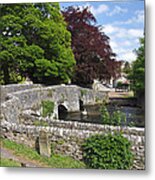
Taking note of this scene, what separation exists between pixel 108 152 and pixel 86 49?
802 millimetres

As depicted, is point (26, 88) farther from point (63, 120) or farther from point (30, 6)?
point (30, 6)

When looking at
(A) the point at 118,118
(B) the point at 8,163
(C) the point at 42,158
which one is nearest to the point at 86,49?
(A) the point at 118,118

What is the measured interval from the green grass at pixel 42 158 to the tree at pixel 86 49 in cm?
61

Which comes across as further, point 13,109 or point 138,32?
point 13,109

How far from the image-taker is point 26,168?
12.8 feet

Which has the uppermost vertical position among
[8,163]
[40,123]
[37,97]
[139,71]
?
[139,71]

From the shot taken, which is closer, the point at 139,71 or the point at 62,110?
the point at 139,71

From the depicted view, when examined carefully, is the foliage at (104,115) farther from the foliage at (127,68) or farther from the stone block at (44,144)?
the stone block at (44,144)

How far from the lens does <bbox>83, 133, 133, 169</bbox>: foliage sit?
3.74 m

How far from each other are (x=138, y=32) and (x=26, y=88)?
988 millimetres

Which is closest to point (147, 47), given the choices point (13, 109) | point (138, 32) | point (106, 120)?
point (138, 32)

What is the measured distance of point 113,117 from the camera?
3830mm

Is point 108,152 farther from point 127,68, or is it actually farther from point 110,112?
point 127,68

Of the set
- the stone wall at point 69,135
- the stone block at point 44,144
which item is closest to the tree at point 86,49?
the stone wall at point 69,135
